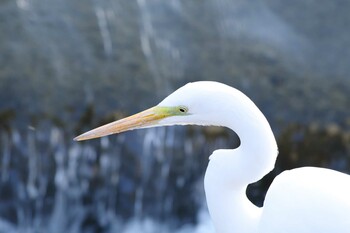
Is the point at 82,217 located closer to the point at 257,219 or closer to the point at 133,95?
the point at 133,95

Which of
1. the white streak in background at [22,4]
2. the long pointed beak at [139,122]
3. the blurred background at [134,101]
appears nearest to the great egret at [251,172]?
the long pointed beak at [139,122]

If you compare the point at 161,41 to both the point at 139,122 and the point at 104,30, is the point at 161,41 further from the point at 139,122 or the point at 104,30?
the point at 139,122

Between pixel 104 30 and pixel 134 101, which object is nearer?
pixel 134 101

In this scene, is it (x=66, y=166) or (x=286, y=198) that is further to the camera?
(x=66, y=166)

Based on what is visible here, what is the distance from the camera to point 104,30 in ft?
15.5

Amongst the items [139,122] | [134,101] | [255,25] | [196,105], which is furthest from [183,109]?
[255,25]

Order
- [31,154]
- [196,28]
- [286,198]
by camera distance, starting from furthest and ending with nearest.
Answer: [196,28] → [31,154] → [286,198]

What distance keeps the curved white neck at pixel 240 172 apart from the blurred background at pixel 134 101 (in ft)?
6.99

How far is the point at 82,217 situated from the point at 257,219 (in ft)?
7.46

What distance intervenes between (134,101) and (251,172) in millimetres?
2378

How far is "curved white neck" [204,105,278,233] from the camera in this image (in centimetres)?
218

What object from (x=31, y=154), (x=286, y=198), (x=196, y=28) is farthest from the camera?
(x=196, y=28)

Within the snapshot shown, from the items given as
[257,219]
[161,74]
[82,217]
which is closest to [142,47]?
[161,74]

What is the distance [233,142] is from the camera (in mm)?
4605
